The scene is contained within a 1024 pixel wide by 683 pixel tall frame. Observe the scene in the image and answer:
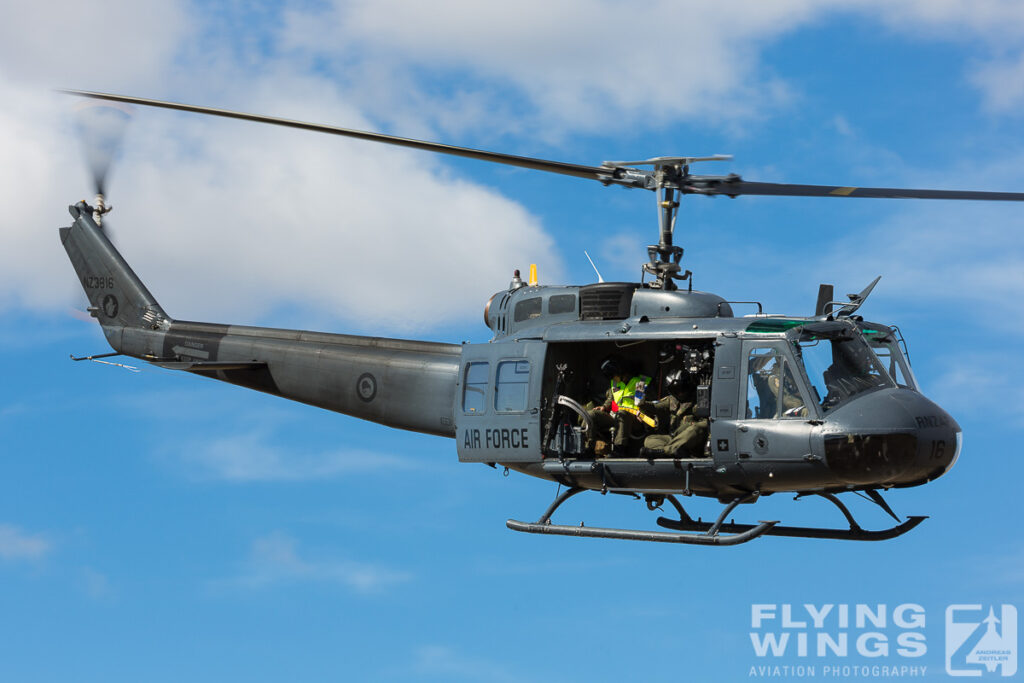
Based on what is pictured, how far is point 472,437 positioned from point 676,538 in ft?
10.6

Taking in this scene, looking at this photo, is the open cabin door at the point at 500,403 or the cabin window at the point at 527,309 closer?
the open cabin door at the point at 500,403

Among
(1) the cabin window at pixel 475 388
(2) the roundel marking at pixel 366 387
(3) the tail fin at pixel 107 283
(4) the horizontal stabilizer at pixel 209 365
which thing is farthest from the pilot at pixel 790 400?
(3) the tail fin at pixel 107 283

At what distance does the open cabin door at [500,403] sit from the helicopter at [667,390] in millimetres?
24

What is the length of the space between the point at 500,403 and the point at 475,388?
1.63 ft

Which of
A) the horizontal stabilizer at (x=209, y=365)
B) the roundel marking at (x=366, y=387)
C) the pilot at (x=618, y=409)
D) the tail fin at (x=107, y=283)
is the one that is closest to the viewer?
the pilot at (x=618, y=409)

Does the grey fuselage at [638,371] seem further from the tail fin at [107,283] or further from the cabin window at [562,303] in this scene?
the tail fin at [107,283]

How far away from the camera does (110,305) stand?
73.0 ft

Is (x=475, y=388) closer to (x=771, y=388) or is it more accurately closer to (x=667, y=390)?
(x=667, y=390)

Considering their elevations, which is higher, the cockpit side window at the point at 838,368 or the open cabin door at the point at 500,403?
the cockpit side window at the point at 838,368

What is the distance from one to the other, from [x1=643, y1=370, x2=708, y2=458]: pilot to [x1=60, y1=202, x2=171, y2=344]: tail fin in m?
9.78

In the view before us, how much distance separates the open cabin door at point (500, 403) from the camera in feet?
52.8

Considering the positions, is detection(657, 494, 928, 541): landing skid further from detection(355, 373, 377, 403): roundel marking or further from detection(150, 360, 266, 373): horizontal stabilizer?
detection(150, 360, 266, 373): horizontal stabilizer

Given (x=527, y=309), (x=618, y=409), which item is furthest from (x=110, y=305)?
(x=618, y=409)

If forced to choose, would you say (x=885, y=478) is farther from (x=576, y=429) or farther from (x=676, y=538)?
(x=576, y=429)
